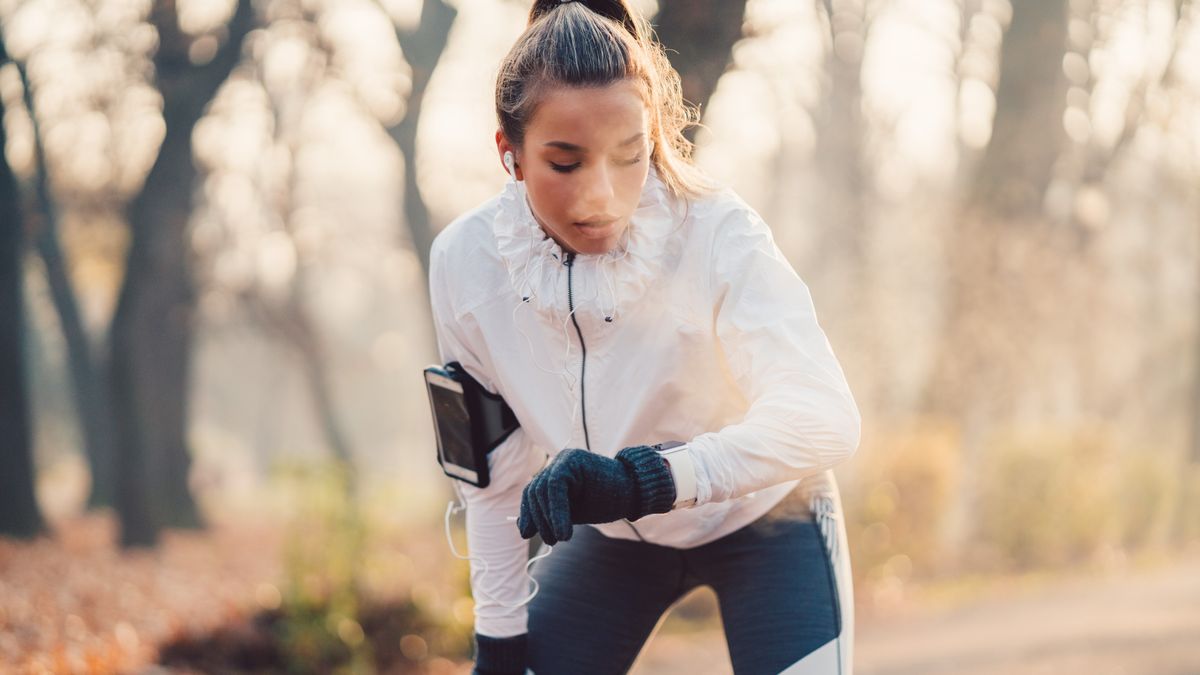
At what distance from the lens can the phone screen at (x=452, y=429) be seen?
7.47 feet

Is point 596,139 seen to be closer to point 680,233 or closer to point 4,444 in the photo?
point 680,233

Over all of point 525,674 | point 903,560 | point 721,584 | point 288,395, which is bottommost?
point 288,395

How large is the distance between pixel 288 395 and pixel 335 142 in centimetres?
3252

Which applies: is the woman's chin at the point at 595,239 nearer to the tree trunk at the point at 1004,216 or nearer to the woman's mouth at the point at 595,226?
the woman's mouth at the point at 595,226

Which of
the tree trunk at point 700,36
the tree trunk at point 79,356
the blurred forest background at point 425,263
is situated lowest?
the tree trunk at point 79,356

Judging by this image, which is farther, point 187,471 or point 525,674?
point 187,471

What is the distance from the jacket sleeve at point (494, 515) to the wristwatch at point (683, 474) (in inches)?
26.0

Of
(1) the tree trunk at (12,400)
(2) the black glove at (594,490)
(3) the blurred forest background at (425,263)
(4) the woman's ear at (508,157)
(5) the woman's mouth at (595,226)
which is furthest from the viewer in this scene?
(1) the tree trunk at (12,400)

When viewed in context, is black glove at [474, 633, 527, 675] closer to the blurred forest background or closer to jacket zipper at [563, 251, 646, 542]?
jacket zipper at [563, 251, 646, 542]

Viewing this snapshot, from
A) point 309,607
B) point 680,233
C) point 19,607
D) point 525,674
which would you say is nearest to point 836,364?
point 680,233

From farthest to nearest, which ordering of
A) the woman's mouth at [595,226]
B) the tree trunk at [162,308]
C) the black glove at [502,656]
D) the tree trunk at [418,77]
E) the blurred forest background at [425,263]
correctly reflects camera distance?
the tree trunk at [418,77] < the tree trunk at [162,308] < the blurred forest background at [425,263] < the black glove at [502,656] < the woman's mouth at [595,226]

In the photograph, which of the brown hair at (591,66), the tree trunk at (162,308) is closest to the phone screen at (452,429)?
the brown hair at (591,66)

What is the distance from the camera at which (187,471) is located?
546 inches

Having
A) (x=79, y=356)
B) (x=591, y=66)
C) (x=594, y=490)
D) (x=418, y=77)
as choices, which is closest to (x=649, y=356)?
(x=594, y=490)
